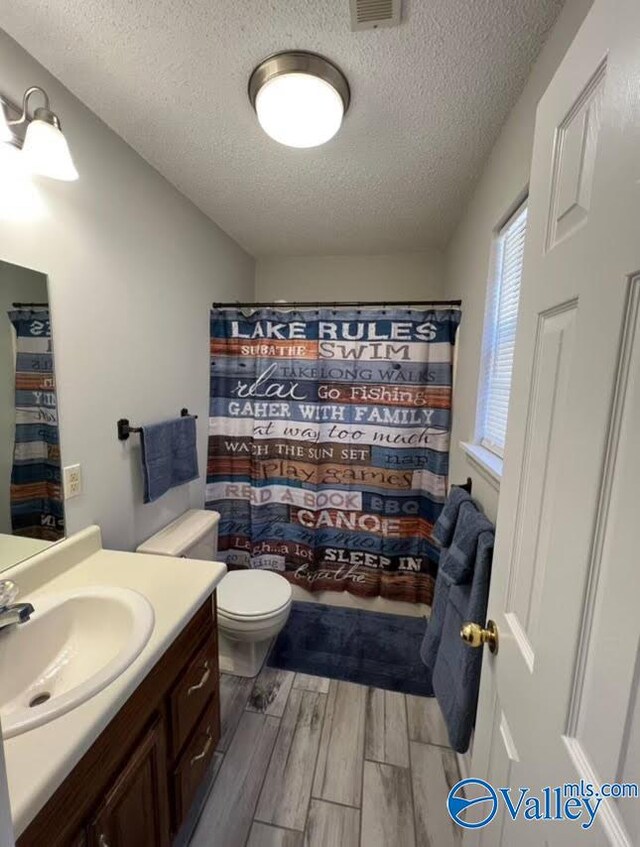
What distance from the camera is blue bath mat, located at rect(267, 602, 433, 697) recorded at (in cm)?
181

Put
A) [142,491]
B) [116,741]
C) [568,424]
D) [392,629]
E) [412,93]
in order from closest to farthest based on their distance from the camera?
[568,424]
[116,741]
[412,93]
[142,491]
[392,629]

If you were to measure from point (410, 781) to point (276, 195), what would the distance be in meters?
2.59

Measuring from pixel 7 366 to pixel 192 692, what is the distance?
3.79 ft

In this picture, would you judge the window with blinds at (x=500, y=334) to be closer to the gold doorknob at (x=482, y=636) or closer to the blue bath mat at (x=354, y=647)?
the gold doorknob at (x=482, y=636)

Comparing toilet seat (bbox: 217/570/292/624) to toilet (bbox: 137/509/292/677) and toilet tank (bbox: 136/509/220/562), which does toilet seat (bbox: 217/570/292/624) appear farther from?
toilet tank (bbox: 136/509/220/562)

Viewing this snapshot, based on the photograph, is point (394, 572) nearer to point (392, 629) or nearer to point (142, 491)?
point (392, 629)

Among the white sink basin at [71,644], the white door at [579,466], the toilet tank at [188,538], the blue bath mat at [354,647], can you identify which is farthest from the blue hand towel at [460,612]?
the toilet tank at [188,538]

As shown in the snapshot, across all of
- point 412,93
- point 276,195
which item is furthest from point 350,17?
point 276,195

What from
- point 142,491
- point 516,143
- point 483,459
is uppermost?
point 516,143

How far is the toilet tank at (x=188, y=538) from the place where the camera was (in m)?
1.59

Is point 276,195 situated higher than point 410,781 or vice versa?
point 276,195

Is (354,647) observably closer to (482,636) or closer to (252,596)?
(252,596)

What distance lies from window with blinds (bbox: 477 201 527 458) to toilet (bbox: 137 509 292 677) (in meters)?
1.24

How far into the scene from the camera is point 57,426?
3.93 ft
